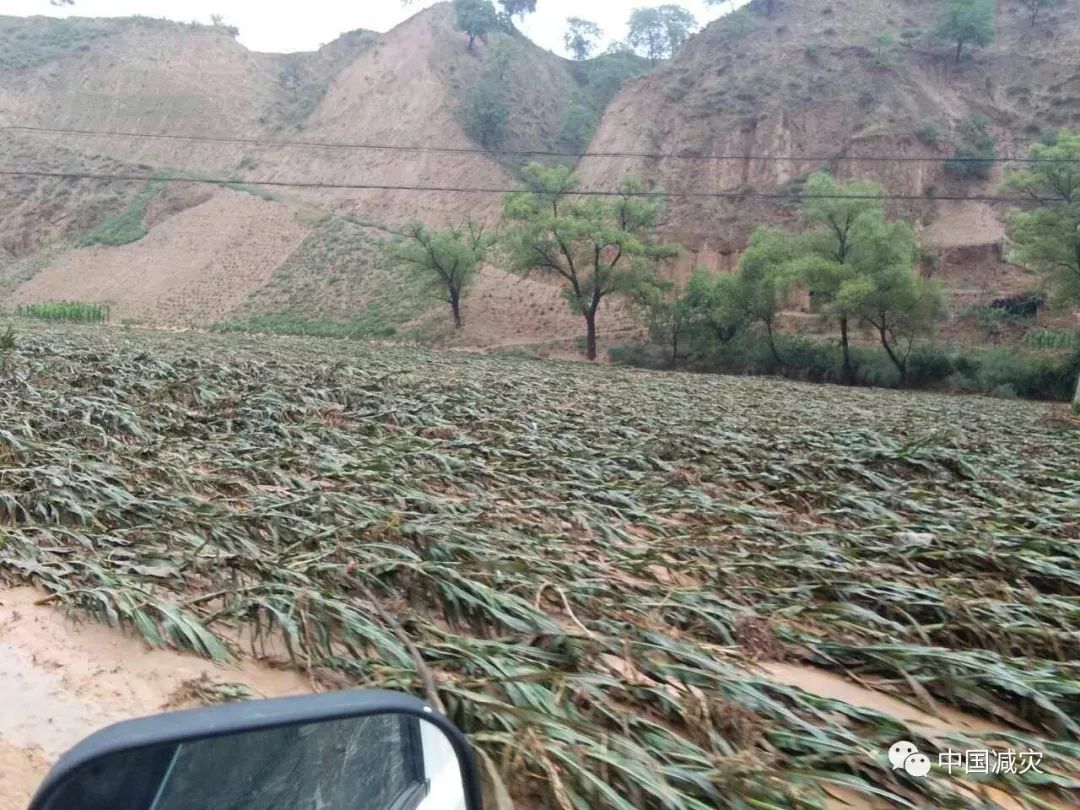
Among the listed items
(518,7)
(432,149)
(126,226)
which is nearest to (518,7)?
(518,7)

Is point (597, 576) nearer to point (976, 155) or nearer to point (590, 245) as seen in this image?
point (590, 245)

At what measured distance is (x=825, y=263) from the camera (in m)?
29.7

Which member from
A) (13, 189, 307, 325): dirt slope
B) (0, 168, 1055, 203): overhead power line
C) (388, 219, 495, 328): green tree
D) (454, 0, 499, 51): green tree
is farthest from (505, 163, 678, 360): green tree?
(454, 0, 499, 51): green tree

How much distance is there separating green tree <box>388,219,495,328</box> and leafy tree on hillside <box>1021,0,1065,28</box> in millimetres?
40845

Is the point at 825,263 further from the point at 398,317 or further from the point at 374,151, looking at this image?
the point at 374,151

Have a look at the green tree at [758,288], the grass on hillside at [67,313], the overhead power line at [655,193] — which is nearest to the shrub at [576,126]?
the overhead power line at [655,193]

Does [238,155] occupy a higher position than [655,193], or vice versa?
[238,155]

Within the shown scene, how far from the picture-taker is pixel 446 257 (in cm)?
3872

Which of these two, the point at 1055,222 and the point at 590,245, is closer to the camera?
the point at 1055,222

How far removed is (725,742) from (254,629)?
2.11 m

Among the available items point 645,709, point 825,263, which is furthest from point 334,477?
point 825,263

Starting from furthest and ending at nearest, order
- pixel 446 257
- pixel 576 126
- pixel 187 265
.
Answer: pixel 576 126 → pixel 187 265 → pixel 446 257

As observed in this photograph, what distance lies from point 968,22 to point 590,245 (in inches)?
1276

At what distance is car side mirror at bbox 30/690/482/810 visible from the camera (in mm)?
1267
